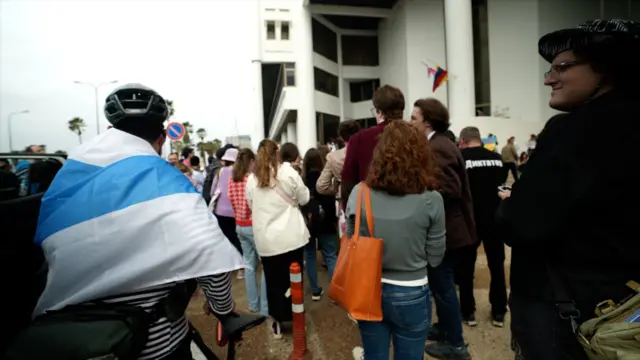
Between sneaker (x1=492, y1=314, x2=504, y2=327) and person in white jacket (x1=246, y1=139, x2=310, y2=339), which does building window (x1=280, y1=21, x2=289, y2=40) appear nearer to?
person in white jacket (x1=246, y1=139, x2=310, y2=339)

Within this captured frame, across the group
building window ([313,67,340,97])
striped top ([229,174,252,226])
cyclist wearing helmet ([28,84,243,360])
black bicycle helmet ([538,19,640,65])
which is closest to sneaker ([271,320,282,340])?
striped top ([229,174,252,226])

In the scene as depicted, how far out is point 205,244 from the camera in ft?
4.61

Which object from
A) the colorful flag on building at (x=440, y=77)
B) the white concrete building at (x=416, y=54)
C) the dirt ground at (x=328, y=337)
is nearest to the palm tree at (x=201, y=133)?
the white concrete building at (x=416, y=54)

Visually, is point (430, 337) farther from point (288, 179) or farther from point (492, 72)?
point (492, 72)

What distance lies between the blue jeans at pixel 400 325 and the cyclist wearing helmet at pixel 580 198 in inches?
28.5

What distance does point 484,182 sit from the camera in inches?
151

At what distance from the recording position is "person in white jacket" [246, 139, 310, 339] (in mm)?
3758

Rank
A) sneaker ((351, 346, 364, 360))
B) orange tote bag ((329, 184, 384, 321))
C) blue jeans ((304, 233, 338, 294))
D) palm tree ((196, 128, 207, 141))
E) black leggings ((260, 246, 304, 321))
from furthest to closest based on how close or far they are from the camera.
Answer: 1. palm tree ((196, 128, 207, 141))
2. blue jeans ((304, 233, 338, 294))
3. black leggings ((260, 246, 304, 321))
4. sneaker ((351, 346, 364, 360))
5. orange tote bag ((329, 184, 384, 321))

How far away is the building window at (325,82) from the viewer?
26.7 m

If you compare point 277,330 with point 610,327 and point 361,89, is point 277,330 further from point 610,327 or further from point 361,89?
point 361,89

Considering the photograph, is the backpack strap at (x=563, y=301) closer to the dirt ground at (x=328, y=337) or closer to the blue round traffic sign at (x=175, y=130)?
the dirt ground at (x=328, y=337)

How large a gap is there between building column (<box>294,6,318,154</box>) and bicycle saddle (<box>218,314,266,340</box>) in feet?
75.4

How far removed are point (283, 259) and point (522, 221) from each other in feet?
9.33

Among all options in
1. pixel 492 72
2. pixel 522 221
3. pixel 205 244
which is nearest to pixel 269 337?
pixel 205 244
